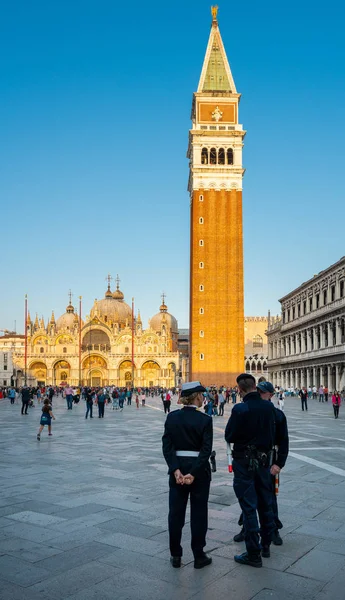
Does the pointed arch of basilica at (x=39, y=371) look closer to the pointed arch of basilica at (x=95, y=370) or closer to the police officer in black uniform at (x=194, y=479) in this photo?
the pointed arch of basilica at (x=95, y=370)

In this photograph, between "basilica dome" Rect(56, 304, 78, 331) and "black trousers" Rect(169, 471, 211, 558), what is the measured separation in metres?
97.4

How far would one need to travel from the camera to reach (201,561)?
4824 mm

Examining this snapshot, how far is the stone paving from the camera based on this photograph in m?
4.37

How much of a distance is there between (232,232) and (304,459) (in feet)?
165

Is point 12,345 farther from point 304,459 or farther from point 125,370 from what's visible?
point 304,459

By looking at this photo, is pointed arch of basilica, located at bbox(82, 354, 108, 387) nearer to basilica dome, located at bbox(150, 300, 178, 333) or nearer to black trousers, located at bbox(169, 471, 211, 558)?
basilica dome, located at bbox(150, 300, 178, 333)

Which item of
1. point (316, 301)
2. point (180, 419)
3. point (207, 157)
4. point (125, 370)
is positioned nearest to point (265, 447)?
point (180, 419)

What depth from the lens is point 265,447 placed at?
5191 mm

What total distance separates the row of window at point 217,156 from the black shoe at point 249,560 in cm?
5918

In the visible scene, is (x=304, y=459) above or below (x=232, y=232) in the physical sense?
below

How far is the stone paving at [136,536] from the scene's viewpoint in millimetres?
4367

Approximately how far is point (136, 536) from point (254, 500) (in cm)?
142

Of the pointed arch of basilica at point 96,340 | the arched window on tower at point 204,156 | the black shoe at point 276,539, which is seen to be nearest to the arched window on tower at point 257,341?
the pointed arch of basilica at point 96,340

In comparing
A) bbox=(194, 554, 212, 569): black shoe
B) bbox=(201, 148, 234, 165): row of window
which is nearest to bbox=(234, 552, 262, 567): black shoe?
bbox=(194, 554, 212, 569): black shoe
